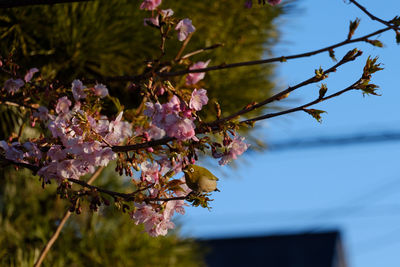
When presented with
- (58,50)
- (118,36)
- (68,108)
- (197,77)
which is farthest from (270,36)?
(68,108)

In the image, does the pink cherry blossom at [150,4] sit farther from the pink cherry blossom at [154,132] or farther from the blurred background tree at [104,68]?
the blurred background tree at [104,68]

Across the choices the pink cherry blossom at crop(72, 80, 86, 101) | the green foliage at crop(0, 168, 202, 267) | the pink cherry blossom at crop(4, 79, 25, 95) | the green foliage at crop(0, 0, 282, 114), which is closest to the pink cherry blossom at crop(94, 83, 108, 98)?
the pink cherry blossom at crop(72, 80, 86, 101)

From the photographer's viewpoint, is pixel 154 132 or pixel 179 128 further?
pixel 154 132

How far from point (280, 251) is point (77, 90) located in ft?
22.2

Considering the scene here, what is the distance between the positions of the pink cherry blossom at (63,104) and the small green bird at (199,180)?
305 mm

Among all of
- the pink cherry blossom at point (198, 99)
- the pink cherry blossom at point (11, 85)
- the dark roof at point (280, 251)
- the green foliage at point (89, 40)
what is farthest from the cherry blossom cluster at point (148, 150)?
the dark roof at point (280, 251)

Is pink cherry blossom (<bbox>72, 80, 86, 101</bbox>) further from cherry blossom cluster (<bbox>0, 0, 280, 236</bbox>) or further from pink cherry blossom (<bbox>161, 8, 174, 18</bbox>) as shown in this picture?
pink cherry blossom (<bbox>161, 8, 174, 18</bbox>)

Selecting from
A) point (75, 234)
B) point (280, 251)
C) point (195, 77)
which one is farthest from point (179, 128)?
point (280, 251)

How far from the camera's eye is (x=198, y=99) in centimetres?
85

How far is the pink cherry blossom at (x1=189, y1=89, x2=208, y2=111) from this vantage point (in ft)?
2.73

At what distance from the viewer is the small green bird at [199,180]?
2.71 feet

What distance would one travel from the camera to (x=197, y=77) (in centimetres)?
122

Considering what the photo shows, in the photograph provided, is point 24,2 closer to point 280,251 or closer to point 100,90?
point 100,90

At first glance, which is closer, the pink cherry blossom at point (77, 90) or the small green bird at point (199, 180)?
the small green bird at point (199, 180)
